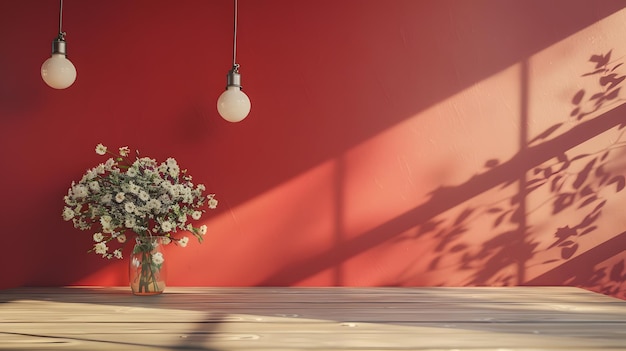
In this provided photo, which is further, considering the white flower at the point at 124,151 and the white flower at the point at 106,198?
the white flower at the point at 124,151

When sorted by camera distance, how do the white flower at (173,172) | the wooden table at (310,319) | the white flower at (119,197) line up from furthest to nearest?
the white flower at (173,172) → the white flower at (119,197) → the wooden table at (310,319)

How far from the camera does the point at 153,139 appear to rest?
2.74 m

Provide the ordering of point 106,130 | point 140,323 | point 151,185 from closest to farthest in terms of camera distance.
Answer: point 140,323 < point 151,185 < point 106,130

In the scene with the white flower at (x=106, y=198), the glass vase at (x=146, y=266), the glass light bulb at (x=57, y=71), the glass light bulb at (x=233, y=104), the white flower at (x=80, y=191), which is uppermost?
the glass light bulb at (x=57, y=71)

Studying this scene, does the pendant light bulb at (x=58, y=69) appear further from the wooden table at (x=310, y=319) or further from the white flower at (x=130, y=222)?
the wooden table at (x=310, y=319)

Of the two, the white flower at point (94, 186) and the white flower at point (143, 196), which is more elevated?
the white flower at point (94, 186)

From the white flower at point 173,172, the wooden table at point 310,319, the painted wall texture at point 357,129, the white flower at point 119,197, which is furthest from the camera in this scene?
the painted wall texture at point 357,129

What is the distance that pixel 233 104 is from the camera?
2492 mm

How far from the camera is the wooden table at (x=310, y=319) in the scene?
64.3 inches

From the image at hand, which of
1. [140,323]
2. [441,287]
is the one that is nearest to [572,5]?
[441,287]

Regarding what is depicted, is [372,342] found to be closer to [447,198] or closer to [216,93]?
[447,198]

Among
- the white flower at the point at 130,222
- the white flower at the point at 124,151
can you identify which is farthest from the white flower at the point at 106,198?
the white flower at the point at 124,151

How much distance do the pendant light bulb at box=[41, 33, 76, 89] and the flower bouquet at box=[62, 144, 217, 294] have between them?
316 mm

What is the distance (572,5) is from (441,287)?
154 cm
